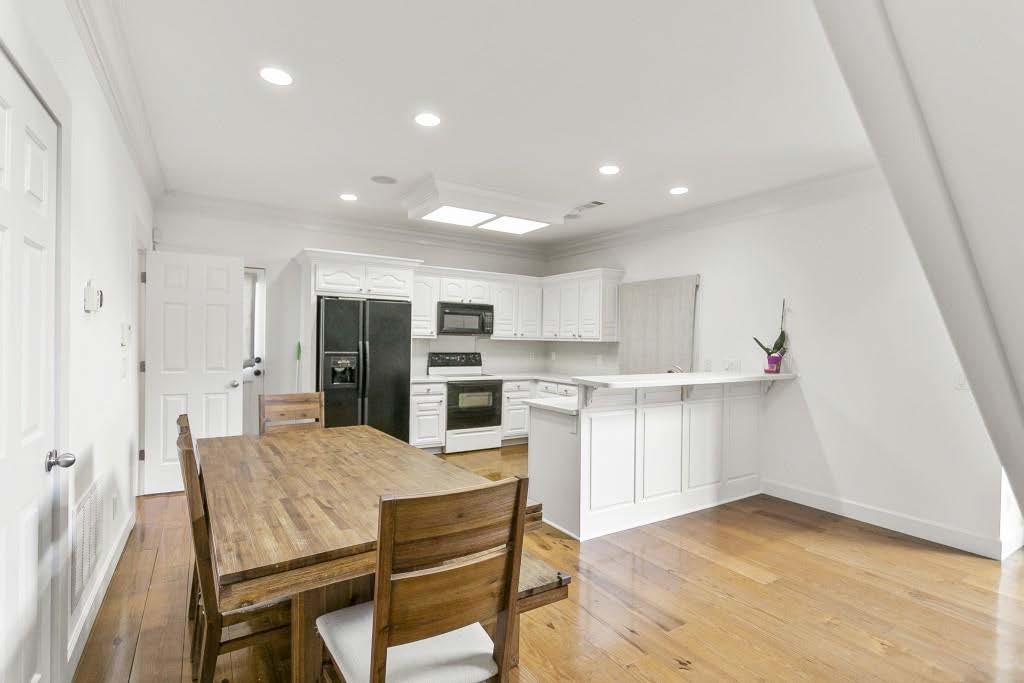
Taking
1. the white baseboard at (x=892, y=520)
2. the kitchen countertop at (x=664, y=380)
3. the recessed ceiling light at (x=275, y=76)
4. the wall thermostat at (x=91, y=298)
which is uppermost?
the recessed ceiling light at (x=275, y=76)

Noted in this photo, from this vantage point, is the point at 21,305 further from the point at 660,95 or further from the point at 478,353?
the point at 478,353

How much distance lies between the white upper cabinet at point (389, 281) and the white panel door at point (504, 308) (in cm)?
118

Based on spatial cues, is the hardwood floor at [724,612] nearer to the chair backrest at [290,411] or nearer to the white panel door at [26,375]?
the white panel door at [26,375]

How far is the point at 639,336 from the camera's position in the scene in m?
5.50

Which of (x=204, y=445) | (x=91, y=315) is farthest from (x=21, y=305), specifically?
(x=204, y=445)

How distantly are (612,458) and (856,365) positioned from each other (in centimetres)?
200

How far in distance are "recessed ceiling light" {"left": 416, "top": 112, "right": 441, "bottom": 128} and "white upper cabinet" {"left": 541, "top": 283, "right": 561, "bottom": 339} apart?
11.6ft

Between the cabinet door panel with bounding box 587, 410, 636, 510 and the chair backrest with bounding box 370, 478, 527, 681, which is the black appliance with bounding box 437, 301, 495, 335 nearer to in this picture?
the cabinet door panel with bounding box 587, 410, 636, 510

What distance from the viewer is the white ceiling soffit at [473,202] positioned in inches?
161

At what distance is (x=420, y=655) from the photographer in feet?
4.32

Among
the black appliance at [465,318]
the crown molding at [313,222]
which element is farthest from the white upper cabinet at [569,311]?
the crown molding at [313,222]

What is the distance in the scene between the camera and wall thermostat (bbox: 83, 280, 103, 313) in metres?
2.23

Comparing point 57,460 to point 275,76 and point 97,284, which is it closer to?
point 97,284

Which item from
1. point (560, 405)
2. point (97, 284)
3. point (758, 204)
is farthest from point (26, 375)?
point (758, 204)
